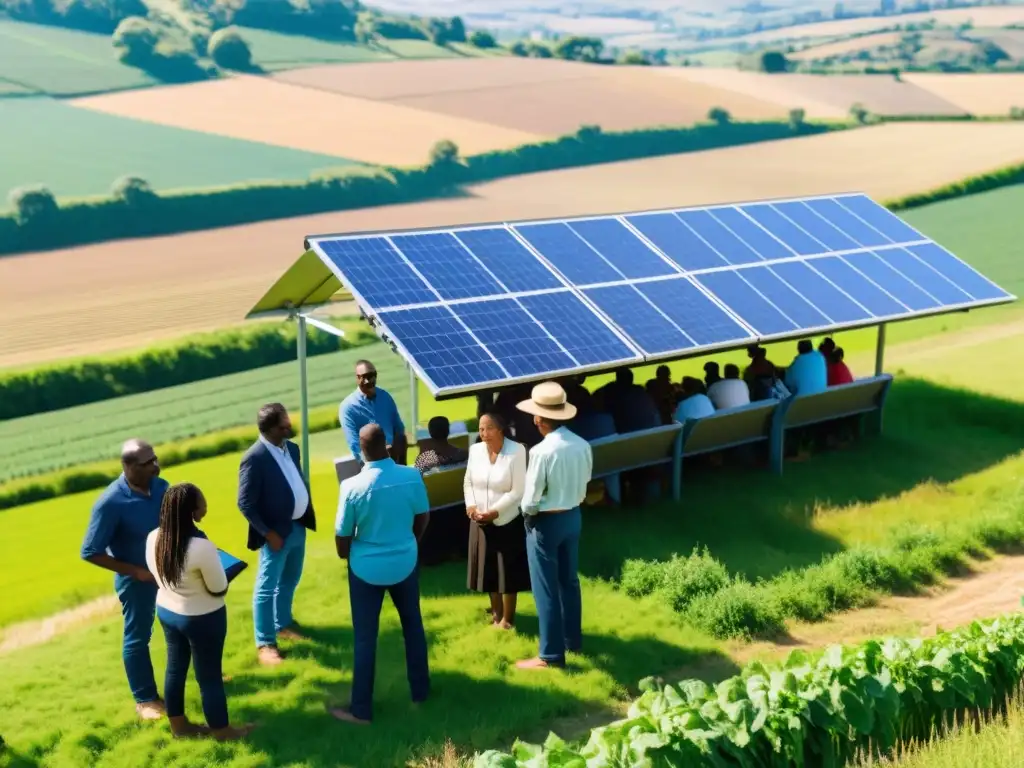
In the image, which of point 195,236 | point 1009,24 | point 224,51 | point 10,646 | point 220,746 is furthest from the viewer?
point 1009,24

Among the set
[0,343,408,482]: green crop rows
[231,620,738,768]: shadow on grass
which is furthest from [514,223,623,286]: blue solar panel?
[0,343,408,482]: green crop rows

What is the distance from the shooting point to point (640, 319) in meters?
13.5

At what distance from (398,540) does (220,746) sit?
5.74 ft

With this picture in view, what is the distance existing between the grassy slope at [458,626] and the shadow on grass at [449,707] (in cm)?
2

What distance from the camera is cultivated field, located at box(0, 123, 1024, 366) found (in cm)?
3195

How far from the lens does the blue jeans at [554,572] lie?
345 inches

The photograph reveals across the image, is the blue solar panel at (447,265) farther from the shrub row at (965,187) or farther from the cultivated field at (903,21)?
the cultivated field at (903,21)

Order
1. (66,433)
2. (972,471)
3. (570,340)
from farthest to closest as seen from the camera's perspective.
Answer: (66,433)
(972,471)
(570,340)

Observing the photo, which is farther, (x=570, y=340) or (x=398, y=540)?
(x=570, y=340)

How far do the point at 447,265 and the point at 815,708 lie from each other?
7.79 metres

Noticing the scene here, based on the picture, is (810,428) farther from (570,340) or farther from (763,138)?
(763,138)

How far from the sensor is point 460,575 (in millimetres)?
11023

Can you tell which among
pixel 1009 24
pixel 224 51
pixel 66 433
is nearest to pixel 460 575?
pixel 66 433

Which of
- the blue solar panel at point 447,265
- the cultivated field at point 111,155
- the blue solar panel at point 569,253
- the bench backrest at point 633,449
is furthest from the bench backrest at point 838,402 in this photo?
the cultivated field at point 111,155
